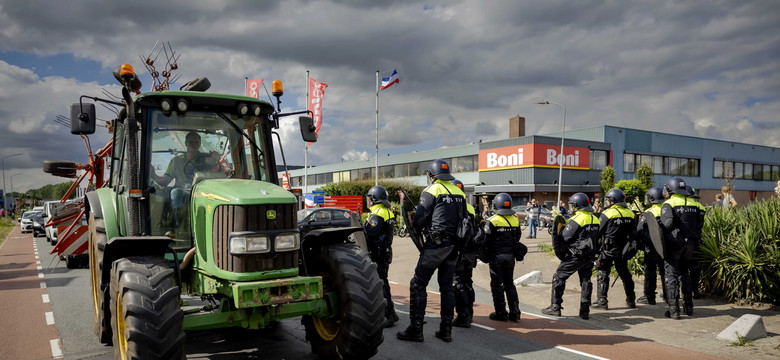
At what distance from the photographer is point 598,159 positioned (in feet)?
144

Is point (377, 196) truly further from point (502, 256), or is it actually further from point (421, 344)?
point (421, 344)

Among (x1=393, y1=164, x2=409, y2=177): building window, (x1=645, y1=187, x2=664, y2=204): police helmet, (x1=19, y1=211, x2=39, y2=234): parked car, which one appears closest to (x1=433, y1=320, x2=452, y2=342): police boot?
(x1=645, y1=187, x2=664, y2=204): police helmet

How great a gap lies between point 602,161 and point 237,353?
44.0 meters

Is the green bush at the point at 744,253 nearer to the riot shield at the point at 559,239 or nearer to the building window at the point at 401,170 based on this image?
the riot shield at the point at 559,239

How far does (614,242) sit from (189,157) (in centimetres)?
678

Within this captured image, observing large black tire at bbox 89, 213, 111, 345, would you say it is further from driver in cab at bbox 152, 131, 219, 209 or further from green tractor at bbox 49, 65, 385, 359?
driver in cab at bbox 152, 131, 219, 209

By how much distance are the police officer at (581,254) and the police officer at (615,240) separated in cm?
87

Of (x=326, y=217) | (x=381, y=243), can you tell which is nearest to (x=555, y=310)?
(x=381, y=243)

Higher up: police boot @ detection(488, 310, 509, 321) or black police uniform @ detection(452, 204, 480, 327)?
black police uniform @ detection(452, 204, 480, 327)

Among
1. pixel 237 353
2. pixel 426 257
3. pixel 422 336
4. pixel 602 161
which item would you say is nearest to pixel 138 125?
pixel 237 353

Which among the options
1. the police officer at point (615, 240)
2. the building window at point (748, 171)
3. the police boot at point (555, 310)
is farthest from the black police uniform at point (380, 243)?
the building window at point (748, 171)

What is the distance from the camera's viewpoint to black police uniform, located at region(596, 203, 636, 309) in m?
8.35

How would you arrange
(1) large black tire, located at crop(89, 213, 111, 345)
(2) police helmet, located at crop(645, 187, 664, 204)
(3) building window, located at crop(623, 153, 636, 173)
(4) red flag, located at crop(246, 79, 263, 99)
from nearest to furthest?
(1) large black tire, located at crop(89, 213, 111, 345)
(2) police helmet, located at crop(645, 187, 664, 204)
(4) red flag, located at crop(246, 79, 263, 99)
(3) building window, located at crop(623, 153, 636, 173)

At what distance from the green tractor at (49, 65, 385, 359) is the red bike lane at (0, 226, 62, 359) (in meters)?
1.10
